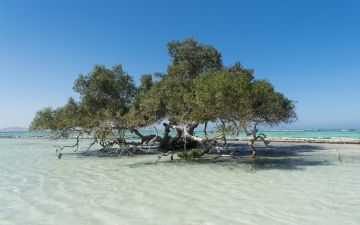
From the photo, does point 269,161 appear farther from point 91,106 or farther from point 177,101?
point 91,106

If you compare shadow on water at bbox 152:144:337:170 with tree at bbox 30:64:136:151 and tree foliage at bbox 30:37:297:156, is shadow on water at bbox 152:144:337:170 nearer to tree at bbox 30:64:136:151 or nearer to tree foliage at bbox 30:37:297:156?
tree foliage at bbox 30:37:297:156

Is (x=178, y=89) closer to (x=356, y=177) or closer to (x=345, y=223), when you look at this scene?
(x=356, y=177)

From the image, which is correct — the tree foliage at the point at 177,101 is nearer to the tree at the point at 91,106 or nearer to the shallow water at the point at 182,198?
the tree at the point at 91,106

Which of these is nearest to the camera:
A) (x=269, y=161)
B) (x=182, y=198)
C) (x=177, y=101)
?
(x=182, y=198)

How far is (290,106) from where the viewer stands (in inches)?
985

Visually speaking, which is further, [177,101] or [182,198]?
[177,101]

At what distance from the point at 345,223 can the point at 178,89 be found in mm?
17160

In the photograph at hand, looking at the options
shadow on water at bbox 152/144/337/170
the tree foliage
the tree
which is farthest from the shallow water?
the tree

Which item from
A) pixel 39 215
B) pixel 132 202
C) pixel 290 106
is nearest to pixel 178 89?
pixel 290 106

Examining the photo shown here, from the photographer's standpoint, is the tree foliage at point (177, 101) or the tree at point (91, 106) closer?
the tree foliage at point (177, 101)

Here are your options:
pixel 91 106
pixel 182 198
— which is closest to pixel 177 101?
pixel 91 106

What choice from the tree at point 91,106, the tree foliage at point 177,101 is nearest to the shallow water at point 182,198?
the tree foliage at point 177,101

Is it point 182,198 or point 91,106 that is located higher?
point 91,106

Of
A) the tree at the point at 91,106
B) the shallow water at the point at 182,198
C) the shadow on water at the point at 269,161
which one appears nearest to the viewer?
the shallow water at the point at 182,198
